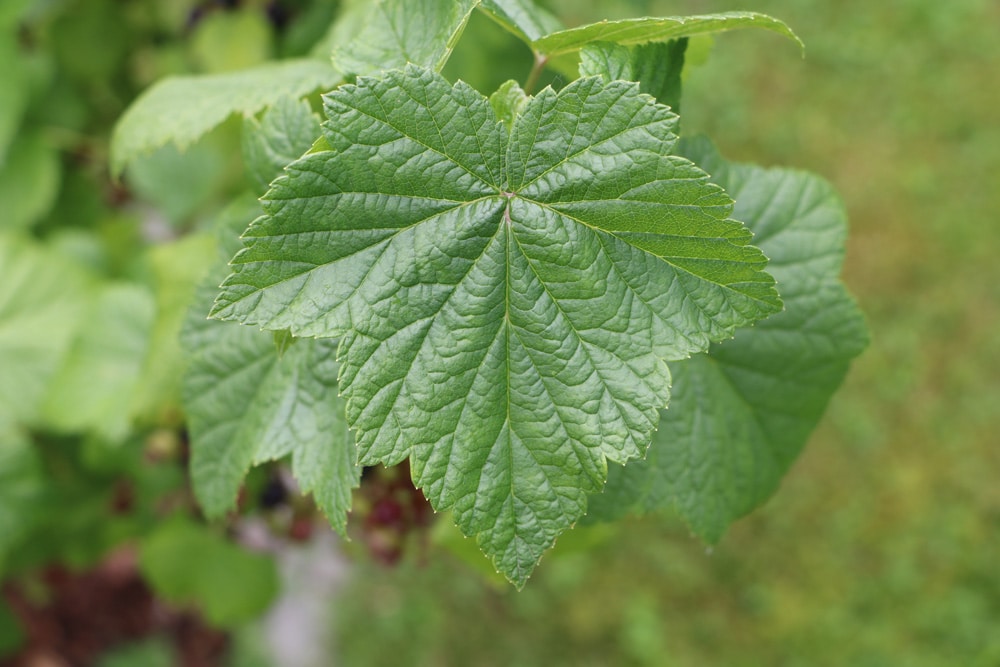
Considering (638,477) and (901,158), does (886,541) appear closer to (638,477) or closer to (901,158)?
(901,158)

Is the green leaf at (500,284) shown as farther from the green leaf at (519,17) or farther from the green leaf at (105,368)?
the green leaf at (105,368)

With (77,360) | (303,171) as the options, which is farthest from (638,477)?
(77,360)

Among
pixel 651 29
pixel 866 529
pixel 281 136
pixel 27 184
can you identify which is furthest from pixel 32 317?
pixel 866 529

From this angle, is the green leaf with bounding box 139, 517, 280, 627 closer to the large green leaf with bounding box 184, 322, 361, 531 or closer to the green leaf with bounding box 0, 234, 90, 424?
the green leaf with bounding box 0, 234, 90, 424

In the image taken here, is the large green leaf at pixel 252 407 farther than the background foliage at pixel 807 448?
No

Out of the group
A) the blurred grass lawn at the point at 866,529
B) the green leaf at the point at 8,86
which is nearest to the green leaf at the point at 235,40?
the green leaf at the point at 8,86

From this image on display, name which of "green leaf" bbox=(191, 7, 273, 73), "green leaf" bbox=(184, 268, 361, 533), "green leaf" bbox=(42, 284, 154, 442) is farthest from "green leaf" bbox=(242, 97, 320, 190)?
"green leaf" bbox=(191, 7, 273, 73)
